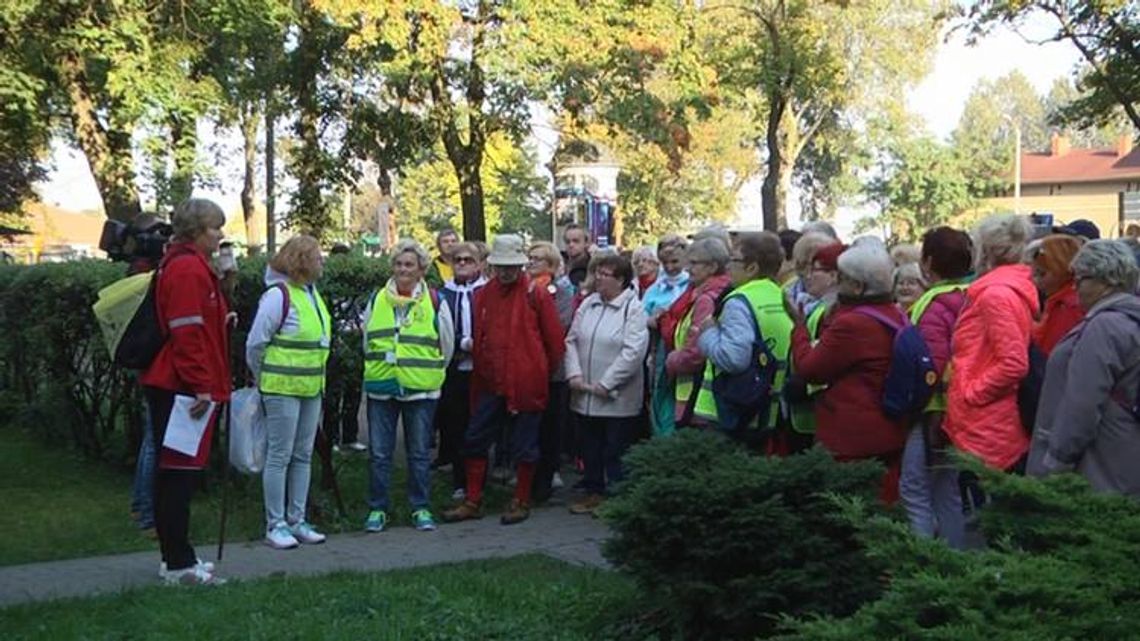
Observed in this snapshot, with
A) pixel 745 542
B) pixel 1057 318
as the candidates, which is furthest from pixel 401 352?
pixel 1057 318

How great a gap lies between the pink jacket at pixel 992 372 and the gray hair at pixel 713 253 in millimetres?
1780

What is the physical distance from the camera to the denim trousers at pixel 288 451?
720cm

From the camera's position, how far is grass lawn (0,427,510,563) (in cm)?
734

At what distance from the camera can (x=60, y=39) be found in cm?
1692

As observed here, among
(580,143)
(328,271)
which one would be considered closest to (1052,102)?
(580,143)

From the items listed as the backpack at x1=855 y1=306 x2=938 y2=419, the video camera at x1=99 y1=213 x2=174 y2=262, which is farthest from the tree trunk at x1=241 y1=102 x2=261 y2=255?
the backpack at x1=855 y1=306 x2=938 y2=419

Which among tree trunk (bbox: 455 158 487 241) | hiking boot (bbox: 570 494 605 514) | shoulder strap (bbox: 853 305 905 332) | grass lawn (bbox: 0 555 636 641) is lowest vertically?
hiking boot (bbox: 570 494 605 514)

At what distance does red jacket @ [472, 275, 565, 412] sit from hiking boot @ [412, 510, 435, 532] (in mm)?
927

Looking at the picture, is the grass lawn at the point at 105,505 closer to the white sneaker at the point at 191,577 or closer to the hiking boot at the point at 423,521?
the hiking boot at the point at 423,521

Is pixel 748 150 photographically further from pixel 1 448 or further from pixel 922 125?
pixel 1 448

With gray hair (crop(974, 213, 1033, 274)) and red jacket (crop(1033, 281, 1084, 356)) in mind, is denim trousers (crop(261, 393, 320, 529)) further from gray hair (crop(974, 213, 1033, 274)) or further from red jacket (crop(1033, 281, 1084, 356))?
red jacket (crop(1033, 281, 1084, 356))

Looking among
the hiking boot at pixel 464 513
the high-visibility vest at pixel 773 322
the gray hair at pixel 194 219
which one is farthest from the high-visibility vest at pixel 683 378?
the gray hair at pixel 194 219

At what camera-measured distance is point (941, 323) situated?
6.01 m

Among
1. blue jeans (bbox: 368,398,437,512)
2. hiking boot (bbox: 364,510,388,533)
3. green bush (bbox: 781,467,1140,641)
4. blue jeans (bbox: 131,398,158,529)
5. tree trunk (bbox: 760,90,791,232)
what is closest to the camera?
green bush (bbox: 781,467,1140,641)
